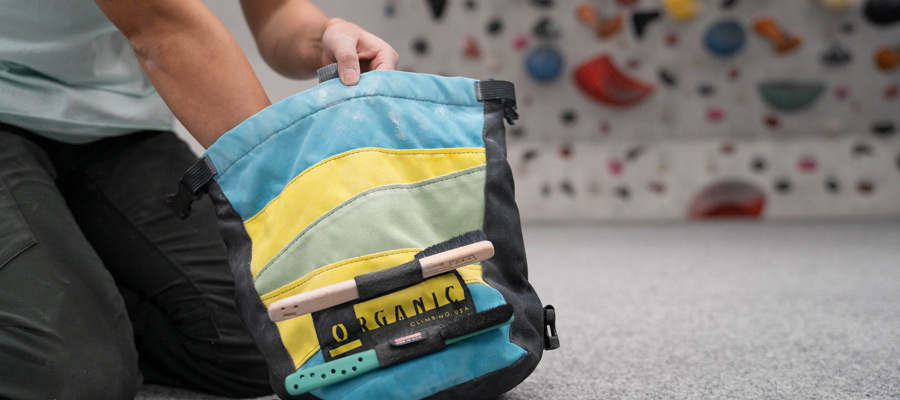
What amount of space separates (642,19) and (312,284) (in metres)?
2.45

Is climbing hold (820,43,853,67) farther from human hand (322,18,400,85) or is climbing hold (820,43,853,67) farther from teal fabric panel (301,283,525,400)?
teal fabric panel (301,283,525,400)

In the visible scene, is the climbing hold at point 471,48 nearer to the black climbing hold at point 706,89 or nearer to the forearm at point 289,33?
the black climbing hold at point 706,89

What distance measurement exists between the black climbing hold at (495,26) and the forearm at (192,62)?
2267 mm

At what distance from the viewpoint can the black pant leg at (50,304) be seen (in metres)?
0.66

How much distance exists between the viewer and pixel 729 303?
4.18ft

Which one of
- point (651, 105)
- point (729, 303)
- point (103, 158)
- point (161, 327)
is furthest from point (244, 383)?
point (651, 105)

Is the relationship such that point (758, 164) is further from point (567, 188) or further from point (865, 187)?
point (567, 188)

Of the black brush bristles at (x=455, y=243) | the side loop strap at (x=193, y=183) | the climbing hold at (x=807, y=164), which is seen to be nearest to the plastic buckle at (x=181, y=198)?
the side loop strap at (x=193, y=183)

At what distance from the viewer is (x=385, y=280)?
1.71 ft

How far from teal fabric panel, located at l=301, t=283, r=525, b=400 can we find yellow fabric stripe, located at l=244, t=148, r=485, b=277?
10 centimetres

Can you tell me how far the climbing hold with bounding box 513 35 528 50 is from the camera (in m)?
2.78

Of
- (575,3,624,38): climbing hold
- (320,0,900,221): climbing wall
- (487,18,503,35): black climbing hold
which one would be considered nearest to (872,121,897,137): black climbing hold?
(320,0,900,221): climbing wall

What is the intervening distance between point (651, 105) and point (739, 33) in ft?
1.38

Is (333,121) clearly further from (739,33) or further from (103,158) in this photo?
(739,33)
